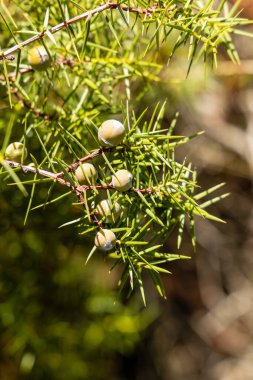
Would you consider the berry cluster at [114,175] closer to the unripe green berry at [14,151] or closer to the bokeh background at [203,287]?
the unripe green berry at [14,151]

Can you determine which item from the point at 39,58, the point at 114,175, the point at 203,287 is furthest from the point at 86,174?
the point at 203,287

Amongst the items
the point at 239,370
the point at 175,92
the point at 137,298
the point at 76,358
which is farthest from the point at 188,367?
the point at 175,92

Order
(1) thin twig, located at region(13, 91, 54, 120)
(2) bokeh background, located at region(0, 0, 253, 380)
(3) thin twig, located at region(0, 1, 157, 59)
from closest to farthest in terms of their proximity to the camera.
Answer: (3) thin twig, located at region(0, 1, 157, 59) → (1) thin twig, located at region(13, 91, 54, 120) → (2) bokeh background, located at region(0, 0, 253, 380)

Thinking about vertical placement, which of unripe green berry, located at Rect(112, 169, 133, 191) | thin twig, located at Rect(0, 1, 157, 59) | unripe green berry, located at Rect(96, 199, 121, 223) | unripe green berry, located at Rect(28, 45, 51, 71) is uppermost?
thin twig, located at Rect(0, 1, 157, 59)

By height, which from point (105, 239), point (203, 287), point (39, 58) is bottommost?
point (203, 287)

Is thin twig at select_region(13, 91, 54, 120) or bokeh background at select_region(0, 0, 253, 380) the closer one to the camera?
thin twig at select_region(13, 91, 54, 120)

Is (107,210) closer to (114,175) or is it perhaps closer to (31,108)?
(114,175)

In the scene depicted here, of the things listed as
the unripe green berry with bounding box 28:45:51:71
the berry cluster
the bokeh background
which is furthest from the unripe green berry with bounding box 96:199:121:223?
the bokeh background

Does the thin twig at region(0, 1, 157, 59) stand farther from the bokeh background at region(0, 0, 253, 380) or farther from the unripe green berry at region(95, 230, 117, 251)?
the bokeh background at region(0, 0, 253, 380)

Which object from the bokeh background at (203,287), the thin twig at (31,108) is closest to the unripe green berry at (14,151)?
the thin twig at (31,108)

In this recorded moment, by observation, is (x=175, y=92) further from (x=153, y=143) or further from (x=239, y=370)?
(x=239, y=370)
